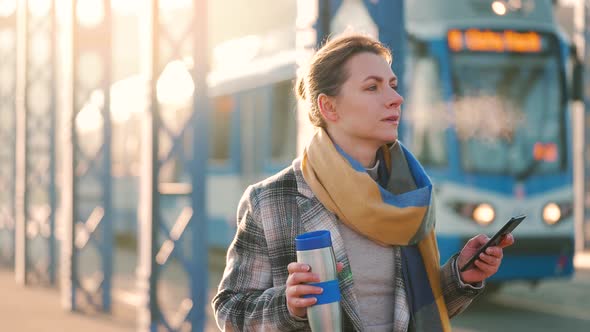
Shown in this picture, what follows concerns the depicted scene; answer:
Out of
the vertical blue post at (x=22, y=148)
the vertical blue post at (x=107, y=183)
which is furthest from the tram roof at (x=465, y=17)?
the vertical blue post at (x=22, y=148)

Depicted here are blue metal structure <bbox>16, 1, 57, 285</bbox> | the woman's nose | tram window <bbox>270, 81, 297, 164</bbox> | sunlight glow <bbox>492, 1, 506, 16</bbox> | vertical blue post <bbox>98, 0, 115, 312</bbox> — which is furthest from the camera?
blue metal structure <bbox>16, 1, 57, 285</bbox>

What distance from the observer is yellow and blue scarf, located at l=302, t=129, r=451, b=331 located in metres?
2.92

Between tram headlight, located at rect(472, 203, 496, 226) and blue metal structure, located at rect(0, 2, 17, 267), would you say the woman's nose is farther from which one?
blue metal structure, located at rect(0, 2, 17, 267)

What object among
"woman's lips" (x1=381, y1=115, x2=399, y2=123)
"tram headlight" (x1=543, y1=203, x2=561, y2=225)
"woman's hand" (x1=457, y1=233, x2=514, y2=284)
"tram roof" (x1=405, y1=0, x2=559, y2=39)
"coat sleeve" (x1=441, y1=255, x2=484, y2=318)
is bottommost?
"tram headlight" (x1=543, y1=203, x2=561, y2=225)

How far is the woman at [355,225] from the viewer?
2.92 meters

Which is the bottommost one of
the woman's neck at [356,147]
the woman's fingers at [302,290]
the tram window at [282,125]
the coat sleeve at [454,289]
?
the coat sleeve at [454,289]

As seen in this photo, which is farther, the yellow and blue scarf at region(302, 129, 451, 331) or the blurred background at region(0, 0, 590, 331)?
the blurred background at region(0, 0, 590, 331)

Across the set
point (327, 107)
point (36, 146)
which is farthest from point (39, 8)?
point (327, 107)

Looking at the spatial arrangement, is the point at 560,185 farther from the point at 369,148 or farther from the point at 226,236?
the point at 369,148

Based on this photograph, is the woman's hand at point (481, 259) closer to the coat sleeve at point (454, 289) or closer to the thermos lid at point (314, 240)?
the coat sleeve at point (454, 289)

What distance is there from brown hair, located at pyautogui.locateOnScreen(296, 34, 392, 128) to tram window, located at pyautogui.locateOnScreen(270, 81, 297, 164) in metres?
10.6

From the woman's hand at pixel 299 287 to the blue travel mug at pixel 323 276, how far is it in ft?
0.04

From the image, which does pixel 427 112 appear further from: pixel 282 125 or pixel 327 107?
pixel 327 107

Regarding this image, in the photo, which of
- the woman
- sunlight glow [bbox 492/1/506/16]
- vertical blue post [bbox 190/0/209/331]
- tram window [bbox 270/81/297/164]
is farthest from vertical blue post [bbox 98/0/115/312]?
the woman
